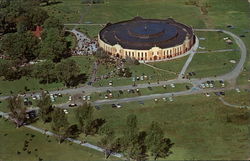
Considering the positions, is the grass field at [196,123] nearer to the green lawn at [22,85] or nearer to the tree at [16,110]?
the tree at [16,110]

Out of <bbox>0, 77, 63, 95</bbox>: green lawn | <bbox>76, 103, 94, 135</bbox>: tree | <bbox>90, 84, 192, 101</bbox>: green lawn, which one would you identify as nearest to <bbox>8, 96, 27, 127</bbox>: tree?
<bbox>76, 103, 94, 135</bbox>: tree

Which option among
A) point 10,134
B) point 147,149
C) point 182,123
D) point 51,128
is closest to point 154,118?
point 182,123

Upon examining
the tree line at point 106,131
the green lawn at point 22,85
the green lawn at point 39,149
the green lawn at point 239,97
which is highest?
the tree line at point 106,131

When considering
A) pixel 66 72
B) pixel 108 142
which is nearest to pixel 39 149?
pixel 108 142

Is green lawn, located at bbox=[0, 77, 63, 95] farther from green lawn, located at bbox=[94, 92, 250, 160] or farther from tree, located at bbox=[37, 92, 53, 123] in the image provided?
green lawn, located at bbox=[94, 92, 250, 160]

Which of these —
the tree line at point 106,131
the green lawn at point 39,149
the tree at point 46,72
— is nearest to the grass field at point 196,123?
the tree line at point 106,131

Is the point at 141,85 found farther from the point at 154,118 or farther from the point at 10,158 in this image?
the point at 10,158
